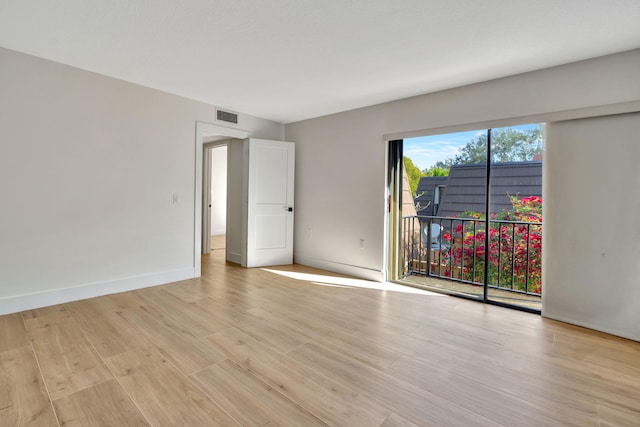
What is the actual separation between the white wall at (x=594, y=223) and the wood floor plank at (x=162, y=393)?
308cm

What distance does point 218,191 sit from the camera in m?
8.29

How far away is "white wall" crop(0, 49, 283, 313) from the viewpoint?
2.71 metres

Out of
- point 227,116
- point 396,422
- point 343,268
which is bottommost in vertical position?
point 396,422

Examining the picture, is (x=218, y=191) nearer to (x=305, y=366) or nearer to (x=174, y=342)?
(x=174, y=342)

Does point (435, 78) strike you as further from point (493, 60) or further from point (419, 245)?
point (419, 245)

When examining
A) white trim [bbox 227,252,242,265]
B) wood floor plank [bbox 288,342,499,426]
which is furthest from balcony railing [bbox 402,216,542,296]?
white trim [bbox 227,252,242,265]

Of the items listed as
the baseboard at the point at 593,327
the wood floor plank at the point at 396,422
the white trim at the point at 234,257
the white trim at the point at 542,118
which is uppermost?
the white trim at the point at 542,118

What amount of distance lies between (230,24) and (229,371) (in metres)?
2.46

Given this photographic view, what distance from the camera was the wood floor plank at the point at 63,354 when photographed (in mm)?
1771

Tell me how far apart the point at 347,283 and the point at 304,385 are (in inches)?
87.8

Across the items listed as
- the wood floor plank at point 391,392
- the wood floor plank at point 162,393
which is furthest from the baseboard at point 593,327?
the wood floor plank at point 162,393

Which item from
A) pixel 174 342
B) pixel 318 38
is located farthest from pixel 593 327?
pixel 174 342

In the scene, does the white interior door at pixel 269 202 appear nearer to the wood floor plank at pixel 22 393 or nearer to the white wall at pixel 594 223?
the wood floor plank at pixel 22 393

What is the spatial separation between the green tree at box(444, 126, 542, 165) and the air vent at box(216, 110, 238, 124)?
3274mm
